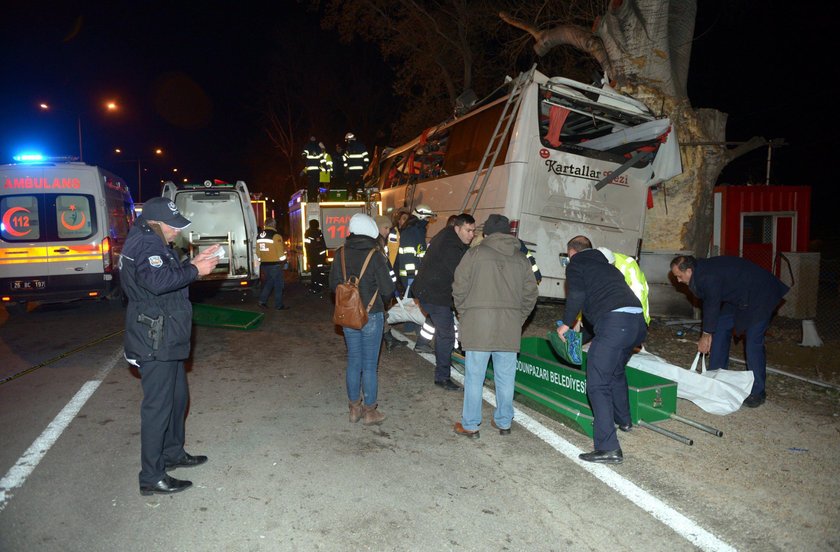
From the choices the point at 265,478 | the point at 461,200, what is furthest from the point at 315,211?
the point at 265,478

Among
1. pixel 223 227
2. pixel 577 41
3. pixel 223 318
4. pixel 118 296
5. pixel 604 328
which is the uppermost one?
pixel 577 41

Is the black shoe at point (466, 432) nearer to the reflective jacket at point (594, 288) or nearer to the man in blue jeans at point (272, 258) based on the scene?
the reflective jacket at point (594, 288)

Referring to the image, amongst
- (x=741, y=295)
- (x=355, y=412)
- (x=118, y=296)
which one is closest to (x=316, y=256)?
(x=118, y=296)

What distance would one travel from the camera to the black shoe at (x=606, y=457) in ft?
14.1

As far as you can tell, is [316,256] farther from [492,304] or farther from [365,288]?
[492,304]

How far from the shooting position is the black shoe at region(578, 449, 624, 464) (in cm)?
429

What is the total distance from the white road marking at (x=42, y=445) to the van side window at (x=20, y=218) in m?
5.29

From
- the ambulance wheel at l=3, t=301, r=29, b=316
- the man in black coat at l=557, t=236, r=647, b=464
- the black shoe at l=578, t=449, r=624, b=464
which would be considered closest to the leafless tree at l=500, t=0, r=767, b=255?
the man in black coat at l=557, t=236, r=647, b=464

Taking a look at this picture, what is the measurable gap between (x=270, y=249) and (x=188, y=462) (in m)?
7.33

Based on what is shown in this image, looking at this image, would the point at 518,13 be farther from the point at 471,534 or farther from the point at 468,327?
the point at 471,534

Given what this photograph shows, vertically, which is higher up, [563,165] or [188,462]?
[563,165]

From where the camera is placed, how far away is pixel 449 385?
6215 mm

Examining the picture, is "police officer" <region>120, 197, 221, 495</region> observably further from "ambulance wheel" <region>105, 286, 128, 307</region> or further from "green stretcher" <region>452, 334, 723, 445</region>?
"ambulance wheel" <region>105, 286, 128, 307</region>

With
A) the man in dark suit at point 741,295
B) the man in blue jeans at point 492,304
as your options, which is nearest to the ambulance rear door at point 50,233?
the man in blue jeans at point 492,304
